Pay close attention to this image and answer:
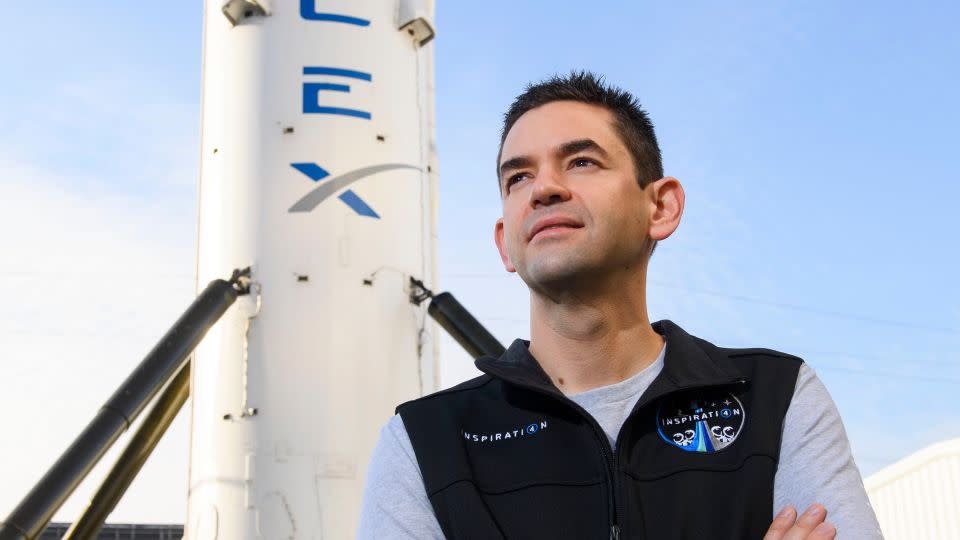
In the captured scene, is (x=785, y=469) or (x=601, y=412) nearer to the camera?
(x=785, y=469)

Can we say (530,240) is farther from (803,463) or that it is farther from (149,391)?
(149,391)

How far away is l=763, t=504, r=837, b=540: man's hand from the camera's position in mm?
2719

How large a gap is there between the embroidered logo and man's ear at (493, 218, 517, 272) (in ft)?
1.72

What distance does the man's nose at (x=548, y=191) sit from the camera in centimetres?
321

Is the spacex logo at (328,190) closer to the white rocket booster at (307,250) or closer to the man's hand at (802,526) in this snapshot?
the white rocket booster at (307,250)

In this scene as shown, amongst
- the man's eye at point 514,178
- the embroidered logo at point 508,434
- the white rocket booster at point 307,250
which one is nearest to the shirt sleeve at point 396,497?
the embroidered logo at point 508,434

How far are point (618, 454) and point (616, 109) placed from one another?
3.98 feet

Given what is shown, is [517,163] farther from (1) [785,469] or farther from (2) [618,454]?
(1) [785,469]

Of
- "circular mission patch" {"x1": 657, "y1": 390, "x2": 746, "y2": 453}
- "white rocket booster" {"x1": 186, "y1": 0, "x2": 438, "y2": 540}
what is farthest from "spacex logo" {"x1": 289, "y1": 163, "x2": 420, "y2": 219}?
"circular mission patch" {"x1": 657, "y1": 390, "x2": 746, "y2": 453}

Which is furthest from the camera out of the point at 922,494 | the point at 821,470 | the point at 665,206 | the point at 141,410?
the point at 922,494

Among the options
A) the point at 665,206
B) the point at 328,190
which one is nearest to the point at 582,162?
the point at 665,206

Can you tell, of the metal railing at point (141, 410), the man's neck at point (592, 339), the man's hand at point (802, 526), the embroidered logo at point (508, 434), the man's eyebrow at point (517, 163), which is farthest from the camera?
the metal railing at point (141, 410)

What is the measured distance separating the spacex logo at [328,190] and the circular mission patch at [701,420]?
5.82 metres

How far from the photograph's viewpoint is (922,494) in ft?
62.8
